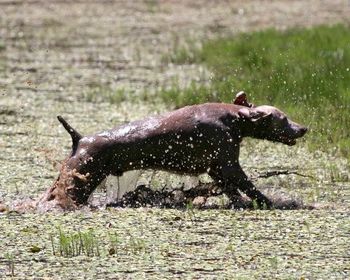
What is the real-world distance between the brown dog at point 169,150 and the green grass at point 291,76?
1.68 m

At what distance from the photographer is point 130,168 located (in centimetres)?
663

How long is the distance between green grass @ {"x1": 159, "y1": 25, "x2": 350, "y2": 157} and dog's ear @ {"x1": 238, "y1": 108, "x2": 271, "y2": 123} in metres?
1.53

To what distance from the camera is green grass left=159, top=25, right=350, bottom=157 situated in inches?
343

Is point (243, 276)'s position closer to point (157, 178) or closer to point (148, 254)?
point (148, 254)

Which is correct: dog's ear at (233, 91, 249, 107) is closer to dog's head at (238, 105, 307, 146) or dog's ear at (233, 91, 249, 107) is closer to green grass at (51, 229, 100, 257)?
dog's head at (238, 105, 307, 146)

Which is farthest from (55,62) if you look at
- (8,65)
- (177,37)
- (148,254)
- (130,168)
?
(148,254)

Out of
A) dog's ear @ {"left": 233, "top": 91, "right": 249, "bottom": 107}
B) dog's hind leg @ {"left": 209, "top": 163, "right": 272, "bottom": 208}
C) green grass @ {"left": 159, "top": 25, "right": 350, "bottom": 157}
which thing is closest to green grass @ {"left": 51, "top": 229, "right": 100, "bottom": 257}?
dog's hind leg @ {"left": 209, "top": 163, "right": 272, "bottom": 208}

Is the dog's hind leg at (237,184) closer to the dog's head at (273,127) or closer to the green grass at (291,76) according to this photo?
the dog's head at (273,127)

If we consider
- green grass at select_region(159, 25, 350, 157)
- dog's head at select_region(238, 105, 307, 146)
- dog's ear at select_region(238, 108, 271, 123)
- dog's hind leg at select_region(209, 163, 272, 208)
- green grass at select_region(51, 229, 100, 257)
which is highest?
dog's ear at select_region(238, 108, 271, 123)

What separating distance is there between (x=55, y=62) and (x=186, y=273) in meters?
7.74

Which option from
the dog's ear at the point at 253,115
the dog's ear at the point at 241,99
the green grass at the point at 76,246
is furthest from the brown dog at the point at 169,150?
the green grass at the point at 76,246

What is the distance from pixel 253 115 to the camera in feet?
21.9

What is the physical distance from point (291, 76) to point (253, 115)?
305cm

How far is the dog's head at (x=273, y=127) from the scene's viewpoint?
671 centimetres
